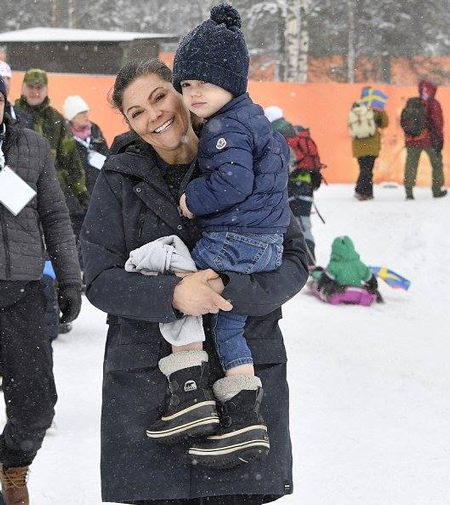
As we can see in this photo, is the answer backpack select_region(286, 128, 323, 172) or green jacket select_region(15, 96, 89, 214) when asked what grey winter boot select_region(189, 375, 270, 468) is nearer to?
green jacket select_region(15, 96, 89, 214)

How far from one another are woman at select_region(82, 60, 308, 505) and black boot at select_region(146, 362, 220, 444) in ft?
0.24

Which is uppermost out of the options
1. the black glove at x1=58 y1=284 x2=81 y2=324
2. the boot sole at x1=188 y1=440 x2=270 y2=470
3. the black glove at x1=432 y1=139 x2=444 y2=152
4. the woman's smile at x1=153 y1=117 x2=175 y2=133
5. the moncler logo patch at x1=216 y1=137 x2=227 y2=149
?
the woman's smile at x1=153 y1=117 x2=175 y2=133

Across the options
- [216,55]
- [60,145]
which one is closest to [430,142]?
[60,145]

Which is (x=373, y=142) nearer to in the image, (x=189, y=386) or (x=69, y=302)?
(x=69, y=302)

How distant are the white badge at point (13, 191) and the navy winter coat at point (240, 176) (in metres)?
1.17

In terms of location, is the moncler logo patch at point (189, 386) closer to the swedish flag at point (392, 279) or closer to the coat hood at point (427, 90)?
the swedish flag at point (392, 279)

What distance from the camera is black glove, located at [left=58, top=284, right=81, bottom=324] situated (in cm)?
381

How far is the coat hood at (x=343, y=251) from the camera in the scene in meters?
9.84

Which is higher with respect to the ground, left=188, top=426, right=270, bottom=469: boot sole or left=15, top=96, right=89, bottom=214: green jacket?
left=188, top=426, right=270, bottom=469: boot sole

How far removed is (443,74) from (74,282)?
37856mm

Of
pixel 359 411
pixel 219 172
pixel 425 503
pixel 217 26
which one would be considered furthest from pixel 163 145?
pixel 359 411

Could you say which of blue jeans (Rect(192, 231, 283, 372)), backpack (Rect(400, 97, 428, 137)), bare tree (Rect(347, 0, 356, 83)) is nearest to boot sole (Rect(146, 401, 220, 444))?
blue jeans (Rect(192, 231, 283, 372))

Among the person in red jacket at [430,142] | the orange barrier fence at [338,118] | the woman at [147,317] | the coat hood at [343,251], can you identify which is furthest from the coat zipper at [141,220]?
the orange barrier fence at [338,118]

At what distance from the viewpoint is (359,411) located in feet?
19.6
